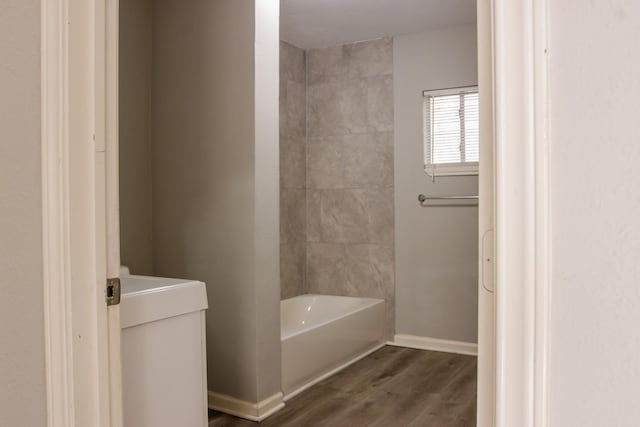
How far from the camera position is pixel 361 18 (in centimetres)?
367

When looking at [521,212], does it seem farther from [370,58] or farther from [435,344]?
[370,58]

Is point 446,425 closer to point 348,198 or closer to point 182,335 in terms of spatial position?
point 182,335

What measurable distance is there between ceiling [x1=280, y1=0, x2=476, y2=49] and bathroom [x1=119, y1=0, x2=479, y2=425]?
2cm

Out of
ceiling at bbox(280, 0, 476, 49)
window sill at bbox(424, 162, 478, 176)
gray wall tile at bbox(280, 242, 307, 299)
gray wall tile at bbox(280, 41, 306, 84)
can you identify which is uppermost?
ceiling at bbox(280, 0, 476, 49)

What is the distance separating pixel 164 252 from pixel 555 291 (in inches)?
101

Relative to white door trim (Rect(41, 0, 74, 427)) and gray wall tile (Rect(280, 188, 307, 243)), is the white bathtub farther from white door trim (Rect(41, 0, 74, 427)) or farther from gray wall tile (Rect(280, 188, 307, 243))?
white door trim (Rect(41, 0, 74, 427))

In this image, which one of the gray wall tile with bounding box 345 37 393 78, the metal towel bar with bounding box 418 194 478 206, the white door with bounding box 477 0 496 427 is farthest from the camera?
the gray wall tile with bounding box 345 37 393 78

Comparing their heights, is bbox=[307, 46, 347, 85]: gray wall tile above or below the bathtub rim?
above

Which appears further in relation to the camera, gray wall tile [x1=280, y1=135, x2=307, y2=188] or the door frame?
gray wall tile [x1=280, y1=135, x2=307, y2=188]

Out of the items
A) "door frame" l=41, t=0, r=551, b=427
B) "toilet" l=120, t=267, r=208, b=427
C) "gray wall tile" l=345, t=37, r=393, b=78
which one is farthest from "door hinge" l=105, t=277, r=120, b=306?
"gray wall tile" l=345, t=37, r=393, b=78

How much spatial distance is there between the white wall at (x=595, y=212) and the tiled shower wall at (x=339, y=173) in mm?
3508

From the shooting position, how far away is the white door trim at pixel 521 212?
631 mm

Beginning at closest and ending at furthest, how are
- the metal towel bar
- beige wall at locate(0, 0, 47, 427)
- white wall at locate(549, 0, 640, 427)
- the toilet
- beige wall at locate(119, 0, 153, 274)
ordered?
1. white wall at locate(549, 0, 640, 427)
2. beige wall at locate(0, 0, 47, 427)
3. the toilet
4. beige wall at locate(119, 0, 153, 274)
5. the metal towel bar

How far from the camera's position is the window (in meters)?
3.86
